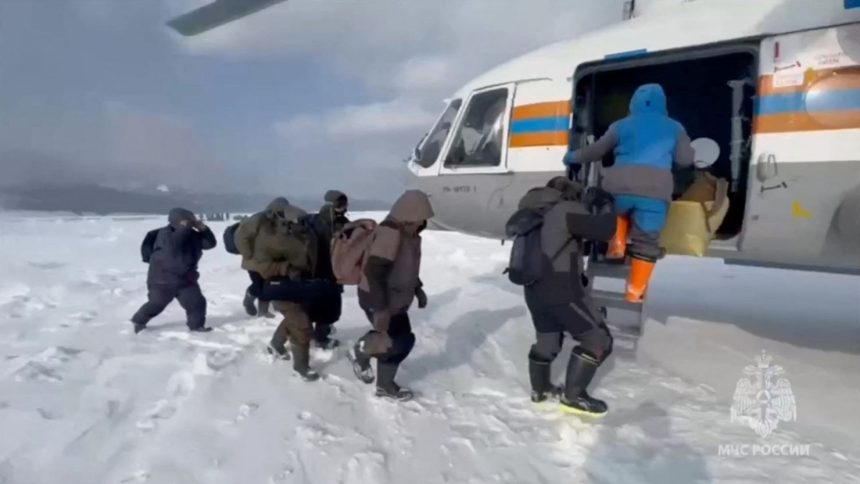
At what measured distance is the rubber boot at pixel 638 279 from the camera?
4.49 meters

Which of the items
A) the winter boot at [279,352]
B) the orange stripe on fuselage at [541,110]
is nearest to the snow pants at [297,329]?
the winter boot at [279,352]

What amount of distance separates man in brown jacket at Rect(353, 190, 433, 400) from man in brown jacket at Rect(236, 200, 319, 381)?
62 cm

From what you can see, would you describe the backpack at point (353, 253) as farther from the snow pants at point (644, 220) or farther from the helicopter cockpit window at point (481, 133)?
the helicopter cockpit window at point (481, 133)

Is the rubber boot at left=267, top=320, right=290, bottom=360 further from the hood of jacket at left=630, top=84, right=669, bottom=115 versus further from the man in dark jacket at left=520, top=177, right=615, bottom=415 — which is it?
the hood of jacket at left=630, top=84, right=669, bottom=115

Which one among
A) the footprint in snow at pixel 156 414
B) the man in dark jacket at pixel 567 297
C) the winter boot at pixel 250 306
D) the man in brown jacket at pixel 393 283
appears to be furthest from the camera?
the winter boot at pixel 250 306

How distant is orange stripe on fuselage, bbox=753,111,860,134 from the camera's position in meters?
4.21

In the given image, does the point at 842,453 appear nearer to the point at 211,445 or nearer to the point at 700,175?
the point at 700,175

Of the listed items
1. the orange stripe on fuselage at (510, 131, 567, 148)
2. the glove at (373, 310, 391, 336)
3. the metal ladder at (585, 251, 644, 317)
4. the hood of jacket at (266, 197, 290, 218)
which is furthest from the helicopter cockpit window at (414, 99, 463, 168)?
the glove at (373, 310, 391, 336)

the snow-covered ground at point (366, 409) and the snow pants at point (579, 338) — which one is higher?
the snow pants at point (579, 338)

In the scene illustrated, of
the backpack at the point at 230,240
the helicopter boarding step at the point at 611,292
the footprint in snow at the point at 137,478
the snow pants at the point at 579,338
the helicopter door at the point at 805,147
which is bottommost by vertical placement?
the footprint in snow at the point at 137,478

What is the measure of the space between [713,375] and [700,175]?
1981 mm

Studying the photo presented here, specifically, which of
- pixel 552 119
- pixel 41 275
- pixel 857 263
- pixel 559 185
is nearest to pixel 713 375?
pixel 857 263

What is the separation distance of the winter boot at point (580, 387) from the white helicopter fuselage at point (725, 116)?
7.03 feet

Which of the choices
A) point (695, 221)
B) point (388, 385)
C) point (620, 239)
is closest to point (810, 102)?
point (695, 221)
